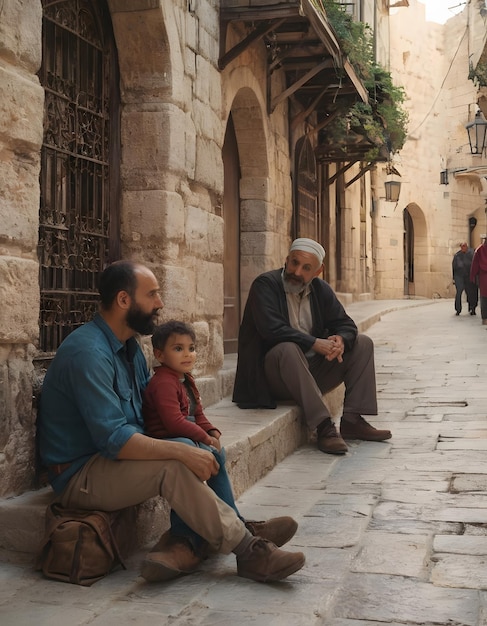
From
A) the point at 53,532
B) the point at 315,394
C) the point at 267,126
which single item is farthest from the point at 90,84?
the point at 267,126

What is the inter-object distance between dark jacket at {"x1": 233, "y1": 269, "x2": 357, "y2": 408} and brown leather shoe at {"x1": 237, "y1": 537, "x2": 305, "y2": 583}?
255cm

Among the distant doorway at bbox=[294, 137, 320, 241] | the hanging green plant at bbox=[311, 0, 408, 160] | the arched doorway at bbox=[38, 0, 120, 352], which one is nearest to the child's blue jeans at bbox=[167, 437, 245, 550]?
the arched doorway at bbox=[38, 0, 120, 352]

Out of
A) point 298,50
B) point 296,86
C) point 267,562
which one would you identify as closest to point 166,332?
point 267,562

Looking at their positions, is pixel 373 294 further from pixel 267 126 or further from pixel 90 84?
pixel 90 84

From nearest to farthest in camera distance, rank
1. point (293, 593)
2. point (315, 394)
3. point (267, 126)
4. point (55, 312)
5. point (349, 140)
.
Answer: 1. point (293, 593)
2. point (55, 312)
3. point (315, 394)
4. point (267, 126)
5. point (349, 140)

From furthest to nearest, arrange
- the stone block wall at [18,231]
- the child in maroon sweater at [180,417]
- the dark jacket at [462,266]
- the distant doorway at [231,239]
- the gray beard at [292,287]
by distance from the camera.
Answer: the dark jacket at [462,266]
the distant doorway at [231,239]
the gray beard at [292,287]
the stone block wall at [18,231]
the child in maroon sweater at [180,417]

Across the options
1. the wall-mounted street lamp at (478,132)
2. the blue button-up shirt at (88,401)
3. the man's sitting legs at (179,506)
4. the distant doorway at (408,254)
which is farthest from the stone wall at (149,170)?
the distant doorway at (408,254)

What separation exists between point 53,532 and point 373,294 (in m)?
21.2

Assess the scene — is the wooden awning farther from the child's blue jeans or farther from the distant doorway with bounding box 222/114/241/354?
the child's blue jeans

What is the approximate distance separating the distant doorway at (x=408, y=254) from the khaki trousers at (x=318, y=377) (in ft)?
74.2

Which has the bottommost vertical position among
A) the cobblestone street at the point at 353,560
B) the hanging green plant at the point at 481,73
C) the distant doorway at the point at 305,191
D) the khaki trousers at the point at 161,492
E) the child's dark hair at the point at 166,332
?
the cobblestone street at the point at 353,560

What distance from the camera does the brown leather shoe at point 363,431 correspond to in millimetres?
5926

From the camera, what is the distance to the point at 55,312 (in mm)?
4504

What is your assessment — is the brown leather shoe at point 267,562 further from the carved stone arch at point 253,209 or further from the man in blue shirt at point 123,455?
the carved stone arch at point 253,209
